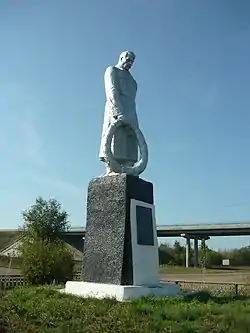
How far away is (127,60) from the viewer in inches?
470

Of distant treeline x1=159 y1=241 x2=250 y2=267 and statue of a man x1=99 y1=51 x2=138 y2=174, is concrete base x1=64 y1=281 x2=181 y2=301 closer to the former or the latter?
statue of a man x1=99 y1=51 x2=138 y2=174

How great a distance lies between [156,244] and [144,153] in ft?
7.14

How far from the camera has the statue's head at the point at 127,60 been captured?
1192 cm

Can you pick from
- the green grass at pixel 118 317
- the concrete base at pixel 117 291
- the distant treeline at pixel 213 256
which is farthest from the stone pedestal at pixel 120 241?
the distant treeline at pixel 213 256

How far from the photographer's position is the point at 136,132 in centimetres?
1178

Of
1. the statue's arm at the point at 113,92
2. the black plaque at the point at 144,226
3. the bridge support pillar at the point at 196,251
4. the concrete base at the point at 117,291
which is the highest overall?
the statue's arm at the point at 113,92

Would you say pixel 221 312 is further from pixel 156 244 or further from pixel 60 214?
pixel 60 214

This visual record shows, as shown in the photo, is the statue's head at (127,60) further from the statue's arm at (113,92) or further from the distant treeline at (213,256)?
the distant treeline at (213,256)

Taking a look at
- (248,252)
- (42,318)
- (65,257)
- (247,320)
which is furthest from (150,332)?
(248,252)

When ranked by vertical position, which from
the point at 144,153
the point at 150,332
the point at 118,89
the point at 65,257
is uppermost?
the point at 118,89

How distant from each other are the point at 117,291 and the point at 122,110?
427 cm

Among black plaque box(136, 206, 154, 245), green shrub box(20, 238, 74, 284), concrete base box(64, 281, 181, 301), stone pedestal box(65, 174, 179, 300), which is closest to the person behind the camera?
concrete base box(64, 281, 181, 301)

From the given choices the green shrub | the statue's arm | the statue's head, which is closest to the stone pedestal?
the statue's arm

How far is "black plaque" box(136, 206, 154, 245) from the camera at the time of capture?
1064cm
